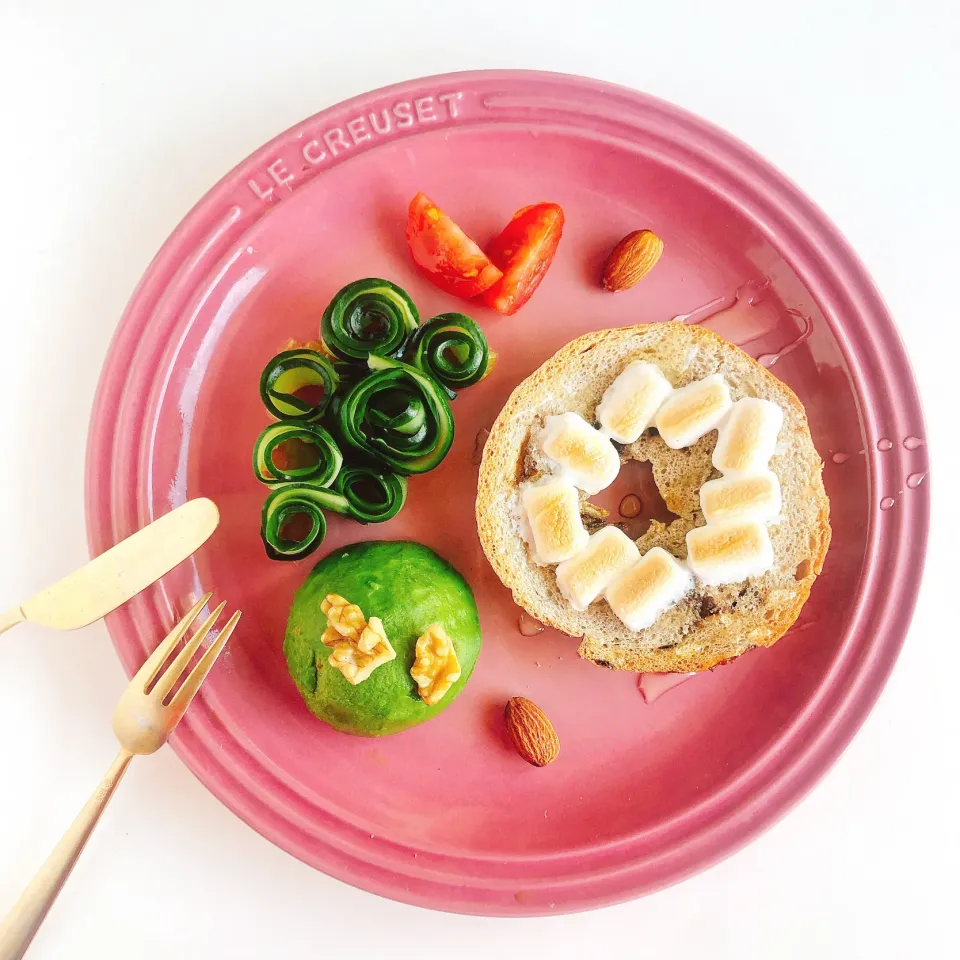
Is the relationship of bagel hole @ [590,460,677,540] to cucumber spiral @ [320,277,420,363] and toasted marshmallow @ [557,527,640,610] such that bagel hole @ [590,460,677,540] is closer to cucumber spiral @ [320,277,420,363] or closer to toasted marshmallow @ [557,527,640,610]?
toasted marshmallow @ [557,527,640,610]

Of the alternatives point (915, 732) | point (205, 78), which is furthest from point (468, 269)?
point (915, 732)

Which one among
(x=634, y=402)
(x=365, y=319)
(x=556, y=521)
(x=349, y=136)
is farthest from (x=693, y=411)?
(x=349, y=136)

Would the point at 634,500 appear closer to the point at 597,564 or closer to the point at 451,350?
the point at 597,564

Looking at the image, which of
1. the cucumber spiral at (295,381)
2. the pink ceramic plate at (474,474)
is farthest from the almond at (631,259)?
the cucumber spiral at (295,381)

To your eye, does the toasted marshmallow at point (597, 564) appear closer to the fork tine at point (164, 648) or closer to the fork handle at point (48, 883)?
the fork tine at point (164, 648)

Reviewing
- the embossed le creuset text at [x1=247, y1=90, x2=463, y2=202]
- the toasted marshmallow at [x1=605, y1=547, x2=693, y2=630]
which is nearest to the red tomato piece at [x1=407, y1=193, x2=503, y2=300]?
the embossed le creuset text at [x1=247, y1=90, x2=463, y2=202]

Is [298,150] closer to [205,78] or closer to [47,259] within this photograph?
[205,78]
